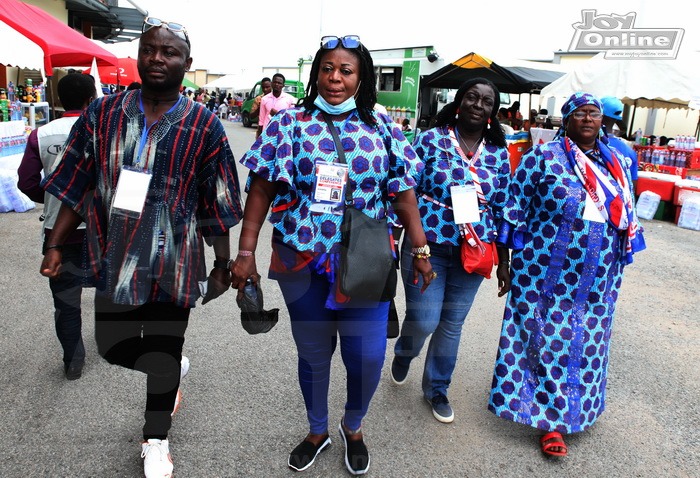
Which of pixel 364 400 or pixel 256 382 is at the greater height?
pixel 364 400

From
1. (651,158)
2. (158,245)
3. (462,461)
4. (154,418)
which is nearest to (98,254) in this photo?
(158,245)

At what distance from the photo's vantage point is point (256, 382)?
3.15 metres

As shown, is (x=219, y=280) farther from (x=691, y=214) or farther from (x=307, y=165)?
(x=691, y=214)

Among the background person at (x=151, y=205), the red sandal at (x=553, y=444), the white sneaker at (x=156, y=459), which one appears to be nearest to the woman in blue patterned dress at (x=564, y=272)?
the red sandal at (x=553, y=444)

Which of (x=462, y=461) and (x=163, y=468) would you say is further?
(x=462, y=461)

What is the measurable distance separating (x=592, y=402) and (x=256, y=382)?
1.82 m

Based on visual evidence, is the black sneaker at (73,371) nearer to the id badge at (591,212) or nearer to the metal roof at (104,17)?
the id badge at (591,212)

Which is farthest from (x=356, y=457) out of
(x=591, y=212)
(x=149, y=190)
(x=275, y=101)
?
(x=275, y=101)

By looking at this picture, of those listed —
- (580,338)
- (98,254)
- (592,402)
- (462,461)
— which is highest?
(98,254)

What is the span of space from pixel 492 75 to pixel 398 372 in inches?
441

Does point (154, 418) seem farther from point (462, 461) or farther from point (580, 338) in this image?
point (580, 338)

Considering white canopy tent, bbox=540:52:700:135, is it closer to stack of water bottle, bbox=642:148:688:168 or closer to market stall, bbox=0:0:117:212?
stack of water bottle, bbox=642:148:688:168

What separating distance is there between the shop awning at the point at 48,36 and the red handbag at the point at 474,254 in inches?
275

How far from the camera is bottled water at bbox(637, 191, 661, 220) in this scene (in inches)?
352
